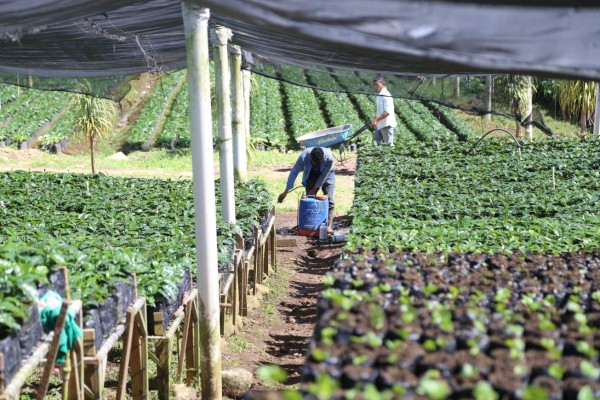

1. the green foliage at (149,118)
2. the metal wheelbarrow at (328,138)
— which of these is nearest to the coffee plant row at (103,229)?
the metal wheelbarrow at (328,138)

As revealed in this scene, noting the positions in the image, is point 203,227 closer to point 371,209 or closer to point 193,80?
point 193,80

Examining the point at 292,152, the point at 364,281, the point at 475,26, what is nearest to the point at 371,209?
the point at 364,281

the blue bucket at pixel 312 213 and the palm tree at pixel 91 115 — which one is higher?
the palm tree at pixel 91 115

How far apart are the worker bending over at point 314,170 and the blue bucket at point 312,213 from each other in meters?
0.26

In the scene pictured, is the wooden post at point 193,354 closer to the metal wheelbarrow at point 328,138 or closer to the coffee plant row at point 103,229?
the coffee plant row at point 103,229

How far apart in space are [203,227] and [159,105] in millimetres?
27777

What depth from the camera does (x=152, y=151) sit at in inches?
1028

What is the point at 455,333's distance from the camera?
3777mm

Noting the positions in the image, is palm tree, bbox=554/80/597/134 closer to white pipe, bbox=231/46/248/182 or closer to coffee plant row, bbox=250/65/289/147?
coffee plant row, bbox=250/65/289/147

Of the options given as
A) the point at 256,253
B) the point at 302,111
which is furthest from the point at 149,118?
the point at 256,253

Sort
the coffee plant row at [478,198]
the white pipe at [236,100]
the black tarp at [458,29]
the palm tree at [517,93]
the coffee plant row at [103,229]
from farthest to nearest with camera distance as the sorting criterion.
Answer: the white pipe at [236,100], the palm tree at [517,93], the coffee plant row at [478,198], the coffee plant row at [103,229], the black tarp at [458,29]

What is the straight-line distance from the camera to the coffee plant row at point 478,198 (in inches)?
284

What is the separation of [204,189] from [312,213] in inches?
242

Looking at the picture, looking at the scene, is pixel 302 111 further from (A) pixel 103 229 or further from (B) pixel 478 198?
(A) pixel 103 229
